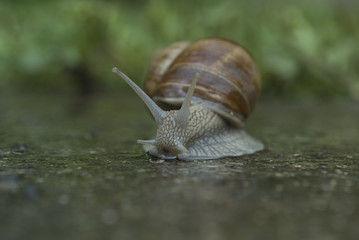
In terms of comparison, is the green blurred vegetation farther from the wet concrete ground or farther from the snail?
the snail

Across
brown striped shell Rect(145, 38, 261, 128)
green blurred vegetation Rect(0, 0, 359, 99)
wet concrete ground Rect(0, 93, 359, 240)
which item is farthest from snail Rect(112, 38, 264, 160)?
green blurred vegetation Rect(0, 0, 359, 99)

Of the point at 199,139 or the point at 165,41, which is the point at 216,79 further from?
the point at 165,41

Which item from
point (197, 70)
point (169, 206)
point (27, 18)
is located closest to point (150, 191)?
point (169, 206)

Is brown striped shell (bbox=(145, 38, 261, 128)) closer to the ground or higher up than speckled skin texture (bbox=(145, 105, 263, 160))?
higher up

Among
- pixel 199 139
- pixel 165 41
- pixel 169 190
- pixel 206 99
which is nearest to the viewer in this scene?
pixel 169 190

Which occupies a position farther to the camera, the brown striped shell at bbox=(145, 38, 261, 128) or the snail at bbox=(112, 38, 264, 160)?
the brown striped shell at bbox=(145, 38, 261, 128)

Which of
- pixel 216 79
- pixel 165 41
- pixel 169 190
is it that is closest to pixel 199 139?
pixel 216 79

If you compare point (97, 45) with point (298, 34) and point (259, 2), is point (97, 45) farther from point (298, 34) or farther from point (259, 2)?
point (259, 2)
